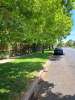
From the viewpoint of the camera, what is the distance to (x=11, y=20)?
533 inches

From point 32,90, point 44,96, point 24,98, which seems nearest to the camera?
point 24,98

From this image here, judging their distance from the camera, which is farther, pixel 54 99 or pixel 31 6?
pixel 31 6

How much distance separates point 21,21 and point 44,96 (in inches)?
203

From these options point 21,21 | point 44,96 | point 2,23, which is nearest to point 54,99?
point 44,96

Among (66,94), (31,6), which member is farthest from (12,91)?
(31,6)

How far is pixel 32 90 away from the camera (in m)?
11.9

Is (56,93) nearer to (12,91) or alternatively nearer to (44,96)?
(44,96)

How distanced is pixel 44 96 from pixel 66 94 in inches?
34.7

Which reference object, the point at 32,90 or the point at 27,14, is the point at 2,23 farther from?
the point at 32,90

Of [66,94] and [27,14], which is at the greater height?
[27,14]

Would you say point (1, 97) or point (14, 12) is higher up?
point (14, 12)

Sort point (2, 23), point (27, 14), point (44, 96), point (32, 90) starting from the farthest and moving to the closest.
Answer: point (27, 14) → point (2, 23) → point (32, 90) → point (44, 96)

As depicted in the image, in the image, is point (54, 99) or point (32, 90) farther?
point (32, 90)

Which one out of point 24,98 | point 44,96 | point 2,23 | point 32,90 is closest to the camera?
point 24,98
